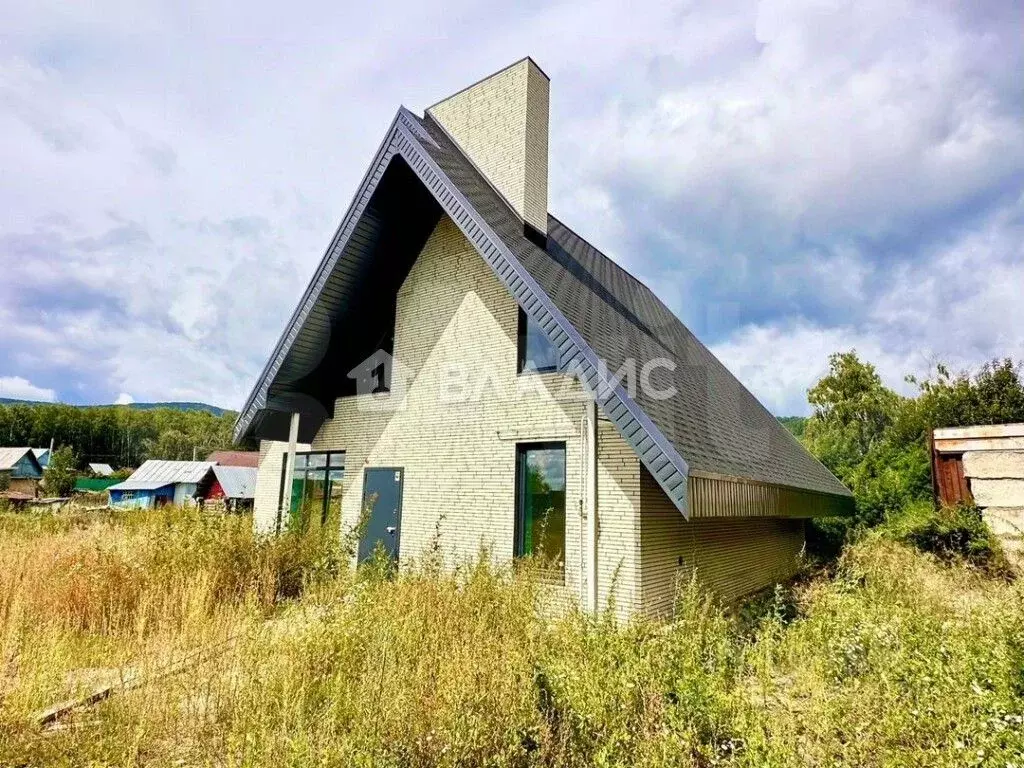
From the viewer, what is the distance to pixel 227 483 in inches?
1522

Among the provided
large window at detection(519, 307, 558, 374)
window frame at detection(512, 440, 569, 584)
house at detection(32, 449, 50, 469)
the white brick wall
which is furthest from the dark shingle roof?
house at detection(32, 449, 50, 469)

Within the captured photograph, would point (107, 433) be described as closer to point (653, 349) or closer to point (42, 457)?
point (42, 457)

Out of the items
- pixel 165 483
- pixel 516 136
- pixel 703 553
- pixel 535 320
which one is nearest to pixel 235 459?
pixel 165 483

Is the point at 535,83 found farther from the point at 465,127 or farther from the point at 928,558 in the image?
the point at 928,558

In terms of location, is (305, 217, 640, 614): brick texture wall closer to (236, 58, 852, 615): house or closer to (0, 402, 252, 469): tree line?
(236, 58, 852, 615): house

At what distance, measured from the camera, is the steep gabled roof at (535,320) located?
21.2 feet

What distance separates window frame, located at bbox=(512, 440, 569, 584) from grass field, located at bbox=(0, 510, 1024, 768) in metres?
2.19

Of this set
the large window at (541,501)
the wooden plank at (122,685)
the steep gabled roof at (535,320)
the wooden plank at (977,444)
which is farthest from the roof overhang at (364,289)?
the wooden plank at (977,444)

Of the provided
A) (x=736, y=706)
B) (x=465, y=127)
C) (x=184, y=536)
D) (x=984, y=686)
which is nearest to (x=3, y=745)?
(x=184, y=536)

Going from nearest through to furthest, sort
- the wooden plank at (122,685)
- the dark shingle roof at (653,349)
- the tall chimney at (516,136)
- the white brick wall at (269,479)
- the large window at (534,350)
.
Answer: the wooden plank at (122,685), the dark shingle roof at (653,349), the large window at (534,350), the tall chimney at (516,136), the white brick wall at (269,479)

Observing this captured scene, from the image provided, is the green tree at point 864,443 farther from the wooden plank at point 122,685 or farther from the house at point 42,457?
the house at point 42,457

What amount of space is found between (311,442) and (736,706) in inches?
386

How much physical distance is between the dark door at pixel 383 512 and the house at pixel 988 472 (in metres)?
10.6

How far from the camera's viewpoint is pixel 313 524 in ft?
33.6
